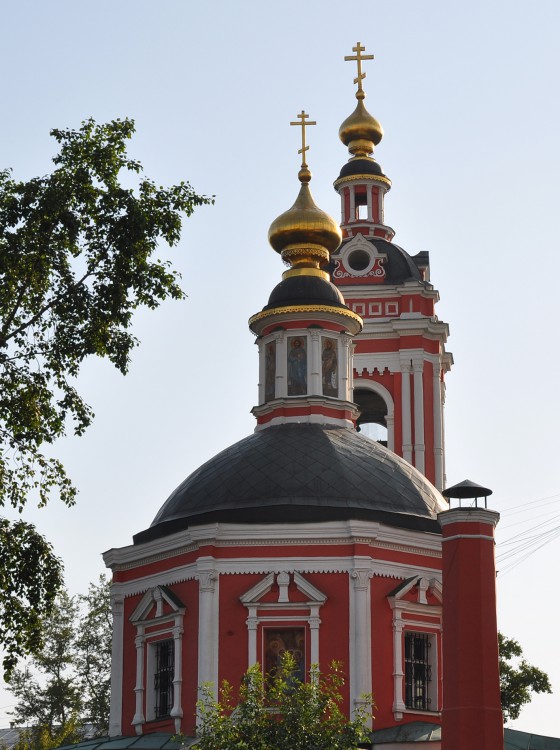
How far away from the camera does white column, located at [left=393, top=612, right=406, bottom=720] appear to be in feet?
62.6

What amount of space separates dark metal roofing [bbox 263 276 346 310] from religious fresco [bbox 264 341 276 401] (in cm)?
69

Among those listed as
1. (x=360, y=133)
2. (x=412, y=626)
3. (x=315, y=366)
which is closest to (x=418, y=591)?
(x=412, y=626)

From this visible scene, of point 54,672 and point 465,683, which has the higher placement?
point 54,672

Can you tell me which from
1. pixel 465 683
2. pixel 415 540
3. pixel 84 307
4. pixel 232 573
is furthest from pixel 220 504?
pixel 84 307

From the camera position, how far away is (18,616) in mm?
11938

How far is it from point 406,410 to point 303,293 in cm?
518

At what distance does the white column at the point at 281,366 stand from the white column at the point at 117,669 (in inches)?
169

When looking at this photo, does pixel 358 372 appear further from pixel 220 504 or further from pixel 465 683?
pixel 465 683

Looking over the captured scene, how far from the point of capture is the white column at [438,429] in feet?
89.7

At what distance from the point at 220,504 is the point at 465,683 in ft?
17.5

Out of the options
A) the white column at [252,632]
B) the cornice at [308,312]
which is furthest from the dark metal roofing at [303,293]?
the white column at [252,632]

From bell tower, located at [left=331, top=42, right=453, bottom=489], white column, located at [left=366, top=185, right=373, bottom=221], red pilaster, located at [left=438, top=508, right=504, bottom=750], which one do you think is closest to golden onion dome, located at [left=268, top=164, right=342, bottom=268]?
bell tower, located at [left=331, top=42, right=453, bottom=489]

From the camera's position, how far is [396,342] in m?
28.3

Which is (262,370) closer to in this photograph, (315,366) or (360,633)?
(315,366)
